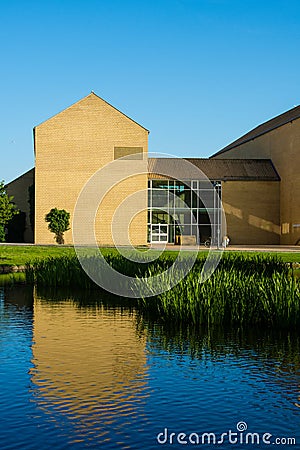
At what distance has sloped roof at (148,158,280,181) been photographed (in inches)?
2149

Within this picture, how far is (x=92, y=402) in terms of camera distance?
834cm

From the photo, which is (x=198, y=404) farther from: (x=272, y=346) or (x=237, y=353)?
(x=272, y=346)

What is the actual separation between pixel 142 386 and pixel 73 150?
4315 cm

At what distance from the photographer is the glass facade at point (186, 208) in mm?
54062

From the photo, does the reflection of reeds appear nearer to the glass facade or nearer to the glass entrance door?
the glass entrance door

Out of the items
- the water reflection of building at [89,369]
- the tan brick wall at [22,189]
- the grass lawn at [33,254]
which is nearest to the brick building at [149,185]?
the tan brick wall at [22,189]

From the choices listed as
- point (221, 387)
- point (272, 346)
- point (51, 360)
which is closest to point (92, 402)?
point (221, 387)

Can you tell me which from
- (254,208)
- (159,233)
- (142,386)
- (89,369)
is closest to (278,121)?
(254,208)

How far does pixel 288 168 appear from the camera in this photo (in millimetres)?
52594

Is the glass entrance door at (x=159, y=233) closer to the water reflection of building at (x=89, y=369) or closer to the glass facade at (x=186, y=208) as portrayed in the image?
the glass facade at (x=186, y=208)

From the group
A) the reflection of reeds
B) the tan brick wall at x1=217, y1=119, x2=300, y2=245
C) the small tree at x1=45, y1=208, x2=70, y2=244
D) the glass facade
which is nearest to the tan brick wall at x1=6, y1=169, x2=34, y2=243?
the small tree at x1=45, y1=208, x2=70, y2=244

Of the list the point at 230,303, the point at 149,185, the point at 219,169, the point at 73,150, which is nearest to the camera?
the point at 230,303

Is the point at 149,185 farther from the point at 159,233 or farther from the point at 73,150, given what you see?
the point at 73,150

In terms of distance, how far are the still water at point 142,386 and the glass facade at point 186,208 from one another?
39469 millimetres
